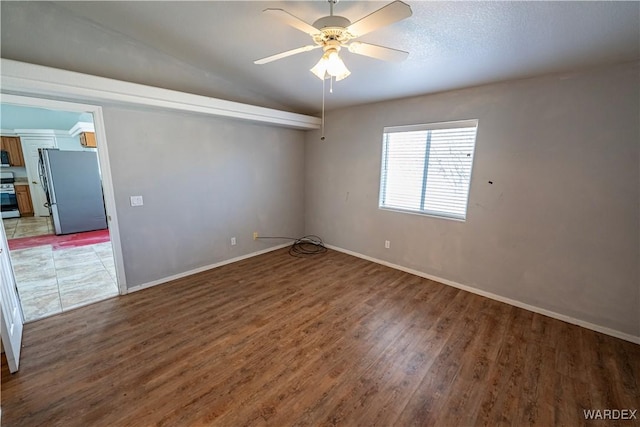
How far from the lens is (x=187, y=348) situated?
221 centimetres

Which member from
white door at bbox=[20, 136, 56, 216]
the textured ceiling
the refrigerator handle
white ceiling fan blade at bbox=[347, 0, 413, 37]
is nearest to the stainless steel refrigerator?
the refrigerator handle

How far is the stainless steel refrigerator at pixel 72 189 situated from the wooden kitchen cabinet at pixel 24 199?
201 centimetres

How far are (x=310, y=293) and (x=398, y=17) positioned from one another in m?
2.78

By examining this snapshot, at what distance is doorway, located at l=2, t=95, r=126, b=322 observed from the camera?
278 centimetres

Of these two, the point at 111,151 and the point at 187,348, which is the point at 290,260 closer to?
the point at 187,348

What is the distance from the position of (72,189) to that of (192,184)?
4105mm

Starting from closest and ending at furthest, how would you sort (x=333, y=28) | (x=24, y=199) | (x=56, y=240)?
(x=333, y=28), (x=56, y=240), (x=24, y=199)

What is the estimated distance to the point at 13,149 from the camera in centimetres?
655

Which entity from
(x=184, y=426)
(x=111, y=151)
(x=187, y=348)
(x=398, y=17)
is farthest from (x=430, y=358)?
(x=111, y=151)

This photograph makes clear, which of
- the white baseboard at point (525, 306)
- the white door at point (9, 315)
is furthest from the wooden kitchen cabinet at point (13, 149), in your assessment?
the white baseboard at point (525, 306)

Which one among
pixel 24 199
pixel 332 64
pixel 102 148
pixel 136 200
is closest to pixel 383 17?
pixel 332 64

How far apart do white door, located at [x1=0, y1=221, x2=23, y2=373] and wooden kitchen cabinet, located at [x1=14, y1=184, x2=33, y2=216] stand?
6384 mm

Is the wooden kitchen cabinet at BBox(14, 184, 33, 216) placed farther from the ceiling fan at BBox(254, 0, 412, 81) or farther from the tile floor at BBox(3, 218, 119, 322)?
the ceiling fan at BBox(254, 0, 412, 81)

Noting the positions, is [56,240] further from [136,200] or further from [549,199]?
[549,199]
